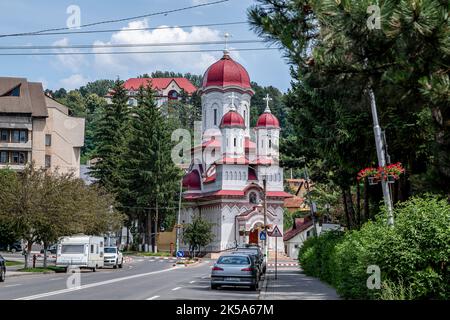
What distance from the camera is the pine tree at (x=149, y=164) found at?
9450cm

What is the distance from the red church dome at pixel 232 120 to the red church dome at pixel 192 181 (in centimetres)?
942

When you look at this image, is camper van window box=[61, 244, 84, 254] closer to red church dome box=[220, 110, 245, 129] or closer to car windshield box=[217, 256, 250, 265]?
car windshield box=[217, 256, 250, 265]

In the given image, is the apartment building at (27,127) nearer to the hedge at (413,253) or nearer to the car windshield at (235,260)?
the car windshield at (235,260)

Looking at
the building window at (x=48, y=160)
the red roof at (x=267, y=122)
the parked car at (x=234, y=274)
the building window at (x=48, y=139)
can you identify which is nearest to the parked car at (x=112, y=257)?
the parked car at (x=234, y=274)

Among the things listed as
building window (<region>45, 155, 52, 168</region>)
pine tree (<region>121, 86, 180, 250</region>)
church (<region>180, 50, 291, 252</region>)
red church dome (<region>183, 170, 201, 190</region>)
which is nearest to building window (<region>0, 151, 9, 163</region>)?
building window (<region>45, 155, 52, 168</region>)

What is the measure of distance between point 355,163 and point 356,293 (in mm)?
10007

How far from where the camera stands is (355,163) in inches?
1092

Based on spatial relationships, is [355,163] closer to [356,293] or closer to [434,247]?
[356,293]

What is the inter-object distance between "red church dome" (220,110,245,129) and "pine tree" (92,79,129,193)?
13.5 metres

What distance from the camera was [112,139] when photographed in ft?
324

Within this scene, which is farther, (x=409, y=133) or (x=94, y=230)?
(x=94, y=230)

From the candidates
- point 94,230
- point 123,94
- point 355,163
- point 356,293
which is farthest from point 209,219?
point 356,293

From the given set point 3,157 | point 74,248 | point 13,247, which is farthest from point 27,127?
point 74,248

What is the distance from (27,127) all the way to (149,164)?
16030 millimetres
